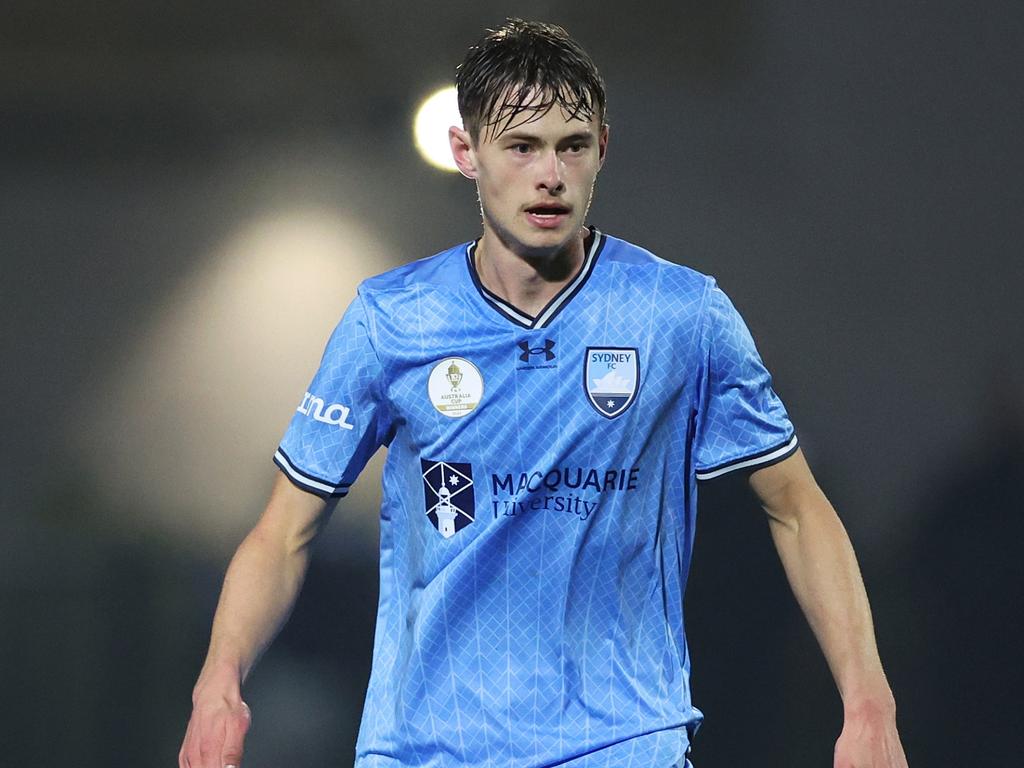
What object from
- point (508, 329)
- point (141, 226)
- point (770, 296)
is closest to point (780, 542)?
point (508, 329)

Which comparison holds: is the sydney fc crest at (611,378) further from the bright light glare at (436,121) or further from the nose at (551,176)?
the bright light glare at (436,121)

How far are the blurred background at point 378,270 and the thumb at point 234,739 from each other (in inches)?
60.0

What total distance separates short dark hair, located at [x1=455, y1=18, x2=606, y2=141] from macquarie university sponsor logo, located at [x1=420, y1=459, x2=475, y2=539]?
43 cm

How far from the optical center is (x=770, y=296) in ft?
10.4

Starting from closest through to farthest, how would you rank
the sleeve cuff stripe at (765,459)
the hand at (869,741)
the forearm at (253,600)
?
1. the hand at (869,741)
2. the forearm at (253,600)
3. the sleeve cuff stripe at (765,459)

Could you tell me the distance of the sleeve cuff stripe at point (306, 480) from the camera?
1.90 m

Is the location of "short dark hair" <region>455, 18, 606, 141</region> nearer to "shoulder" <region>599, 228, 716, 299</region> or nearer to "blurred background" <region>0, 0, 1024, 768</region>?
"shoulder" <region>599, 228, 716, 299</region>

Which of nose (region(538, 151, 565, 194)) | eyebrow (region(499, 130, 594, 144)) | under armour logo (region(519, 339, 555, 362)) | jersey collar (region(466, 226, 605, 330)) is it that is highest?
eyebrow (region(499, 130, 594, 144))

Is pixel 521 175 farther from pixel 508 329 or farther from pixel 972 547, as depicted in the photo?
pixel 972 547

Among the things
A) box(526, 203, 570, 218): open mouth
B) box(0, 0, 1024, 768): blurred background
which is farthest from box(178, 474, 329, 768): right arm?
box(0, 0, 1024, 768): blurred background

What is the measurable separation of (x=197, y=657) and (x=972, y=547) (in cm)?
171

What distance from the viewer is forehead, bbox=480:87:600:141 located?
183cm

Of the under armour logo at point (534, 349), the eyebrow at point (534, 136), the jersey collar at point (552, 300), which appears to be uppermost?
the eyebrow at point (534, 136)

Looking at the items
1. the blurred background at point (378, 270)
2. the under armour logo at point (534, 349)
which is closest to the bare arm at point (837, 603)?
the under armour logo at point (534, 349)
